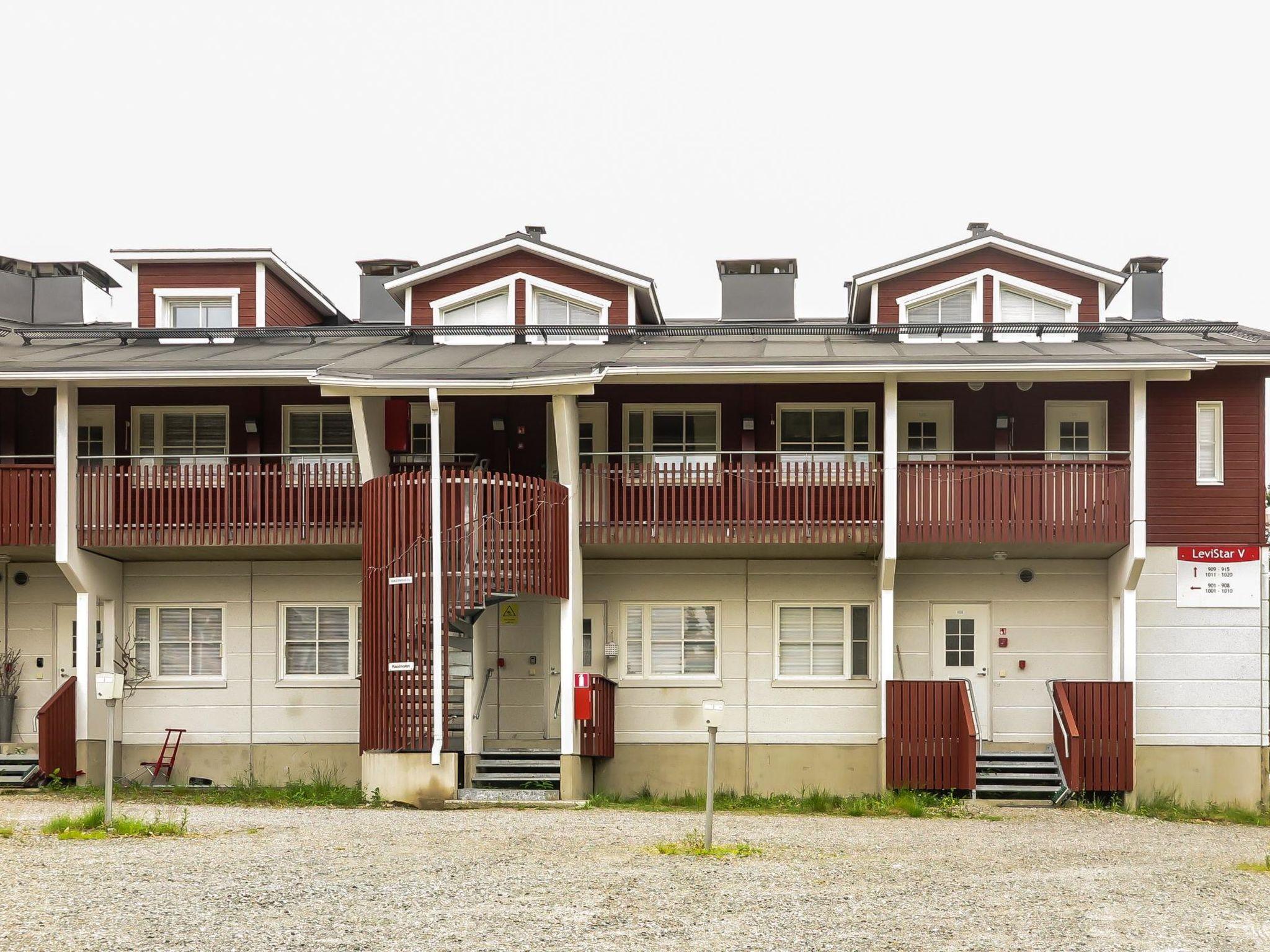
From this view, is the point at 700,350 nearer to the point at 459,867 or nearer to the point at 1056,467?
the point at 1056,467

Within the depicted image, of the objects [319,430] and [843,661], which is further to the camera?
[319,430]

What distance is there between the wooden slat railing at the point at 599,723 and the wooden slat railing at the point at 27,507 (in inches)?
320

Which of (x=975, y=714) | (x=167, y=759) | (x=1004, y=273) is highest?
(x=1004, y=273)

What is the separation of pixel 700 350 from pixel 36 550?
1024 cm

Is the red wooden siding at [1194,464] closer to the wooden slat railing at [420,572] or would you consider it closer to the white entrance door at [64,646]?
the wooden slat railing at [420,572]

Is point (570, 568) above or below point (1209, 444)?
below

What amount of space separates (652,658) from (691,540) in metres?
2.35

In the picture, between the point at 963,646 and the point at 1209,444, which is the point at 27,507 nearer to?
the point at 963,646

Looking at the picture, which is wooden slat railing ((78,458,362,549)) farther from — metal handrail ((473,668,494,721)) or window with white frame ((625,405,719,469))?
window with white frame ((625,405,719,469))

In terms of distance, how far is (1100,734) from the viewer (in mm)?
23141

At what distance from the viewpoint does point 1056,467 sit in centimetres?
2359

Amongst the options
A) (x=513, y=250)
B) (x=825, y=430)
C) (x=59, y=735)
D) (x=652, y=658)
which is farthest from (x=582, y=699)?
(x=513, y=250)

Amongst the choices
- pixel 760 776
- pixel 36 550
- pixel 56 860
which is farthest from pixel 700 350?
pixel 56 860

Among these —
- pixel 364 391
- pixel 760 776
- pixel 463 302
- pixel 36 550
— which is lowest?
pixel 760 776
